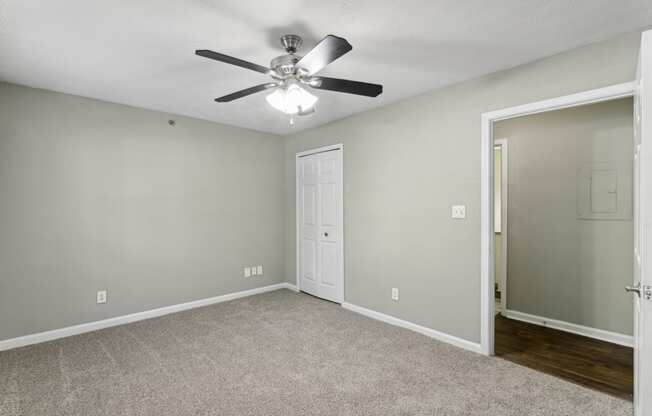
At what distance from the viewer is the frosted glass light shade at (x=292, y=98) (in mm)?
2189

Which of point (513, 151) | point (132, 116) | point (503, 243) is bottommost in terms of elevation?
point (503, 243)

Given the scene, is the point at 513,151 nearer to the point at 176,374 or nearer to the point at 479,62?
the point at 479,62

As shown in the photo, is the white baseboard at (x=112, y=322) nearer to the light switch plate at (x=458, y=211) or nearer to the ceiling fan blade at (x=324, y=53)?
the light switch plate at (x=458, y=211)

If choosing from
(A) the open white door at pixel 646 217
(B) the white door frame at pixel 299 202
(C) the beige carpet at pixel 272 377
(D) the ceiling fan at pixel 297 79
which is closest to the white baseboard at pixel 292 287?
(B) the white door frame at pixel 299 202

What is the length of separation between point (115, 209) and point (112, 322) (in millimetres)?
1220

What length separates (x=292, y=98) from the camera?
220cm

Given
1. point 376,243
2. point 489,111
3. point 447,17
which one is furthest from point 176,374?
point 489,111

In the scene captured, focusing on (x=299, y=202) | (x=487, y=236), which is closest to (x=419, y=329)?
(x=487, y=236)

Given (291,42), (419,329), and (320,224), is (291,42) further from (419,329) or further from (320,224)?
(419,329)

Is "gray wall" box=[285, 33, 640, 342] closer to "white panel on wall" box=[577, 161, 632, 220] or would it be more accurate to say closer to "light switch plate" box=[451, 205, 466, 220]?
"light switch plate" box=[451, 205, 466, 220]

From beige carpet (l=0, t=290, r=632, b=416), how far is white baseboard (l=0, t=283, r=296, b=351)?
0.12 m

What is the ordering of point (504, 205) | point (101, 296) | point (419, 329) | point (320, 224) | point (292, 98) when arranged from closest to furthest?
1. point (292, 98)
2. point (419, 329)
3. point (101, 296)
4. point (504, 205)
5. point (320, 224)

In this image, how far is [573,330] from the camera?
10.8 feet

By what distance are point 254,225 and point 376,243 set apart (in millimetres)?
1920
